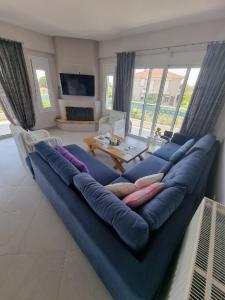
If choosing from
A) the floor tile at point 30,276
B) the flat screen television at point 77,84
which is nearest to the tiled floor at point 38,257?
the floor tile at point 30,276

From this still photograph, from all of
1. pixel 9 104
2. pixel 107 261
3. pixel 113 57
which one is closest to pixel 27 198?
pixel 107 261

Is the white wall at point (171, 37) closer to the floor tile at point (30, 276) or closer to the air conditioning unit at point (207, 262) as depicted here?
the air conditioning unit at point (207, 262)

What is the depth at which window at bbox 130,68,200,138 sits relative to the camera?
3471 millimetres

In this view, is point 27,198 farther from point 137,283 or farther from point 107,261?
point 137,283

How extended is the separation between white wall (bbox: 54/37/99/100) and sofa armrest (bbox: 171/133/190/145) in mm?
3395

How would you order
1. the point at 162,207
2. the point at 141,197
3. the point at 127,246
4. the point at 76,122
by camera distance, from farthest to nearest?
the point at 76,122
the point at 141,197
the point at 162,207
the point at 127,246

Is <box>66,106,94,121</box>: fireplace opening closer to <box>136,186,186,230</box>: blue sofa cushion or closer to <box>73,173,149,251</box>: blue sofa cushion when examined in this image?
<box>73,173,149,251</box>: blue sofa cushion

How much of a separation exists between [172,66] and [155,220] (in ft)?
12.1

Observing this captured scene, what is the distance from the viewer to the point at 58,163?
166 centimetres

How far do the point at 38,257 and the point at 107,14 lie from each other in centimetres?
400

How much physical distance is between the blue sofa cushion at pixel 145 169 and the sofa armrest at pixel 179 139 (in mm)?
985

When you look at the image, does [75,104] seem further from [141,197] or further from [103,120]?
[141,197]

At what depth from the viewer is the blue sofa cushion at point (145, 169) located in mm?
2215

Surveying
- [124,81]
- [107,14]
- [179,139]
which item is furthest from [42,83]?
[179,139]
